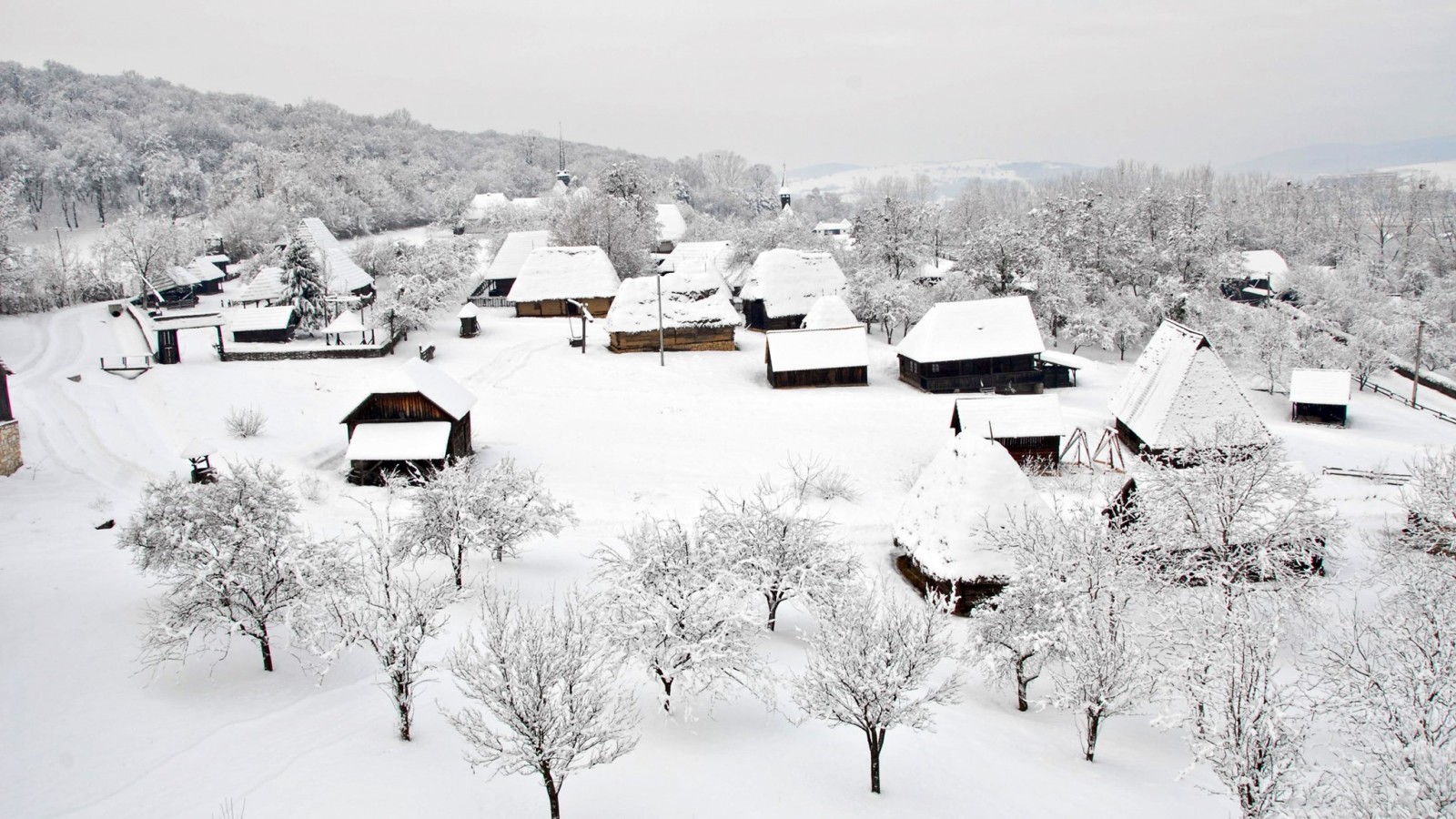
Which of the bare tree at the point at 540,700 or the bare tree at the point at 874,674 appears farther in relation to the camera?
the bare tree at the point at 874,674

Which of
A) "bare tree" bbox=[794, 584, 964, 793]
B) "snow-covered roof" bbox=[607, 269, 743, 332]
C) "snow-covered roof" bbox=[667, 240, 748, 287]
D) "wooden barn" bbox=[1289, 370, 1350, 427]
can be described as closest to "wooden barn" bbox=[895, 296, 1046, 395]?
"snow-covered roof" bbox=[607, 269, 743, 332]

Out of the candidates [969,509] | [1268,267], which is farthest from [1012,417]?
[1268,267]

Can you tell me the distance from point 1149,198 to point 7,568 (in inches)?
2429

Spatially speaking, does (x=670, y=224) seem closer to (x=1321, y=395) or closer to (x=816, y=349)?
(x=816, y=349)

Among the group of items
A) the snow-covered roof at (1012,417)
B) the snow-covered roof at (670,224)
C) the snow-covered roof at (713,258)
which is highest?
the snow-covered roof at (670,224)

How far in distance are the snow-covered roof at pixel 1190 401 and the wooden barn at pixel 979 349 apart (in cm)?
924

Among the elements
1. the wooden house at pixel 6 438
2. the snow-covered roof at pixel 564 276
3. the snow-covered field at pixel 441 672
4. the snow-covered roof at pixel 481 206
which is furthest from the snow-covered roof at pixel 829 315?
the snow-covered roof at pixel 481 206

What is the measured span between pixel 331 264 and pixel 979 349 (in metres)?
35.8

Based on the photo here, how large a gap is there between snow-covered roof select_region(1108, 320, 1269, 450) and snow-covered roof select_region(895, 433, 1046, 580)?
1043cm

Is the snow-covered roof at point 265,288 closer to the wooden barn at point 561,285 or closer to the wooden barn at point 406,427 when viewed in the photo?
the wooden barn at point 561,285

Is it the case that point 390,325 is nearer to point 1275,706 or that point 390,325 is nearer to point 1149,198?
point 1275,706

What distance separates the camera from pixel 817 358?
1471 inches

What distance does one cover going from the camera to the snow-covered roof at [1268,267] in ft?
214

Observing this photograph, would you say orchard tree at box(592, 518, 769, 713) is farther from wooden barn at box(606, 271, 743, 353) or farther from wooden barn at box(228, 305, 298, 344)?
wooden barn at box(228, 305, 298, 344)
